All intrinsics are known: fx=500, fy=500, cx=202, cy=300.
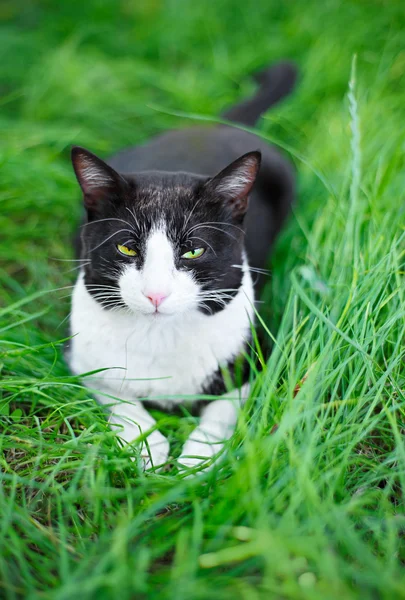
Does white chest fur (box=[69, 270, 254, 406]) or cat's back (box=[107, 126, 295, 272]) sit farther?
cat's back (box=[107, 126, 295, 272])

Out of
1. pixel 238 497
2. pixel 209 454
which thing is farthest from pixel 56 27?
pixel 238 497

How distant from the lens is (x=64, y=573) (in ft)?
3.73

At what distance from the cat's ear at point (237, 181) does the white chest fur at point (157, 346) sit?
0.30 metres

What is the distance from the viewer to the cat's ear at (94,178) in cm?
151

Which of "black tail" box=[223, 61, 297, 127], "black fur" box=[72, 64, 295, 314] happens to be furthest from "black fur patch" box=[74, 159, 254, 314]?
"black tail" box=[223, 61, 297, 127]

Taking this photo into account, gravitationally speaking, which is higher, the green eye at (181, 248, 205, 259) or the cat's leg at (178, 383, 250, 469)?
the green eye at (181, 248, 205, 259)

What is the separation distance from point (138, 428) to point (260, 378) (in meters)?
0.46

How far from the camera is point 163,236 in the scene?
1.49 m

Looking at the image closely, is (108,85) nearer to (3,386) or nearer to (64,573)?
(3,386)

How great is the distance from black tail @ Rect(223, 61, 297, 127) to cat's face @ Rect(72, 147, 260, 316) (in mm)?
1237

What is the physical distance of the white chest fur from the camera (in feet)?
5.36

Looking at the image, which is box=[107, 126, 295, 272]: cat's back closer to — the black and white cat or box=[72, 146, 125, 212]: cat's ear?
the black and white cat

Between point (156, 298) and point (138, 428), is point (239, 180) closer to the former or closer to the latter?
point (156, 298)

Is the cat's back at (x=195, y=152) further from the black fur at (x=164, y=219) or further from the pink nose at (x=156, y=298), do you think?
the pink nose at (x=156, y=298)
